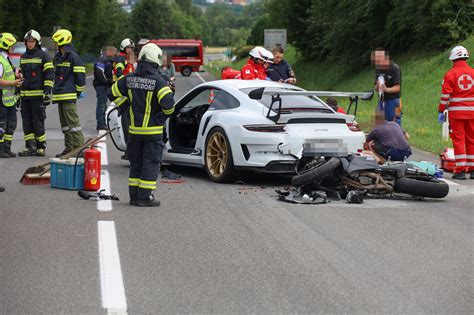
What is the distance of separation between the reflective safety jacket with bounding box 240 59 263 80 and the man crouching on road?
3.67 metres

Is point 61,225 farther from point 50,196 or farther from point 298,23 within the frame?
point 298,23

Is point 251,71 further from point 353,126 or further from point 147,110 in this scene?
point 147,110

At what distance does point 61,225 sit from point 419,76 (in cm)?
2429

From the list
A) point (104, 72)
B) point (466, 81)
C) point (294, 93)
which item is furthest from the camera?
point (104, 72)

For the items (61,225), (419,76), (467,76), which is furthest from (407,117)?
(61,225)

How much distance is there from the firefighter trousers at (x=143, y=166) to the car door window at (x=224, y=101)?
2.16 metres

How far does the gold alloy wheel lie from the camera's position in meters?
12.2

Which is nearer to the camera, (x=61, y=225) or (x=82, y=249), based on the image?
(x=82, y=249)

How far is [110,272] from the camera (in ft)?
23.6

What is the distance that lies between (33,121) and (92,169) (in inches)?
175

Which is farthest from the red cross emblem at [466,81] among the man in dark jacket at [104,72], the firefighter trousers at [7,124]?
the man in dark jacket at [104,72]

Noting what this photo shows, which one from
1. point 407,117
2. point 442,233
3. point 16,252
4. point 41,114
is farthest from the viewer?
point 407,117

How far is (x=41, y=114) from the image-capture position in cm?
1551

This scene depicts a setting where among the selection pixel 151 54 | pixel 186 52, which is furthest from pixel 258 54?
pixel 186 52
